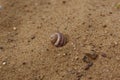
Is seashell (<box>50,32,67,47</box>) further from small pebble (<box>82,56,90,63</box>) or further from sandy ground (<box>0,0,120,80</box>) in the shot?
small pebble (<box>82,56,90,63</box>)

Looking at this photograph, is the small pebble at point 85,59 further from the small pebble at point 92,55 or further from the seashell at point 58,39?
the seashell at point 58,39

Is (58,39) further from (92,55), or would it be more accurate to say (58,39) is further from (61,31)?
(92,55)

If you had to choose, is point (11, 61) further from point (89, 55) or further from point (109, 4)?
point (109, 4)

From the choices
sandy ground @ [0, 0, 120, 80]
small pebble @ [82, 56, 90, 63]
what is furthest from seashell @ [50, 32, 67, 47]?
small pebble @ [82, 56, 90, 63]

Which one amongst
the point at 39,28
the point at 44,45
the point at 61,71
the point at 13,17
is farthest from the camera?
the point at 13,17

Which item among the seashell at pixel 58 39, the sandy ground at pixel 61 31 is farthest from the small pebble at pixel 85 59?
the seashell at pixel 58 39

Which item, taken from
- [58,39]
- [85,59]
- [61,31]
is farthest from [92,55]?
[61,31]

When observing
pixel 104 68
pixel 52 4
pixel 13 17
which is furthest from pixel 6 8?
pixel 104 68
